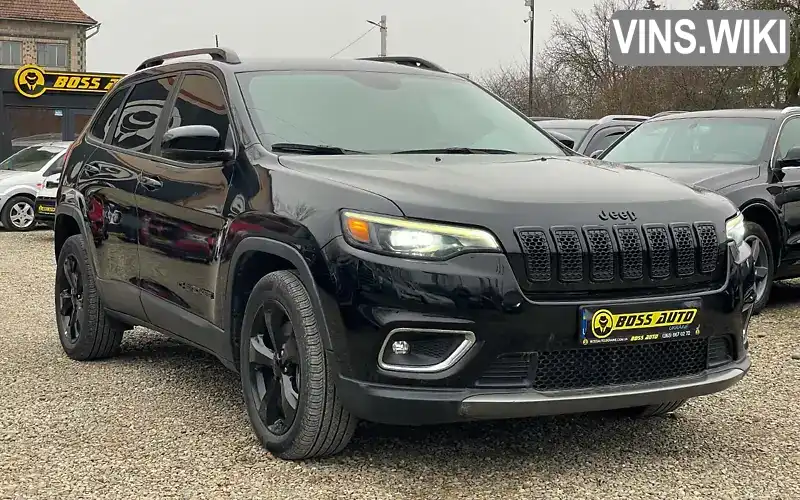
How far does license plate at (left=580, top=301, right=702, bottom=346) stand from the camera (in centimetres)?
360

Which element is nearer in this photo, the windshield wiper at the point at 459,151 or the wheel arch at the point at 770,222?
the windshield wiper at the point at 459,151

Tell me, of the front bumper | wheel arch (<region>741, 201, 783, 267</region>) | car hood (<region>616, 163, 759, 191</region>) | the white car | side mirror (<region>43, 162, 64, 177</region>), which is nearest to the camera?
the front bumper

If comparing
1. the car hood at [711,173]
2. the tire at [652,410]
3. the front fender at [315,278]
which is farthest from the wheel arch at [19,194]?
the tire at [652,410]

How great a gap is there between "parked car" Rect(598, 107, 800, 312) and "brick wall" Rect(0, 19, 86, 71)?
48.8m

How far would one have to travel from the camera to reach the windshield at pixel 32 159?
17.7 metres

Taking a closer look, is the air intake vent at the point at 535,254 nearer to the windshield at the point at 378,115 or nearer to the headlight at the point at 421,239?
the headlight at the point at 421,239

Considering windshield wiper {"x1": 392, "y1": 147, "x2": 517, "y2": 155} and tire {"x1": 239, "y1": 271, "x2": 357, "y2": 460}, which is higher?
windshield wiper {"x1": 392, "y1": 147, "x2": 517, "y2": 155}

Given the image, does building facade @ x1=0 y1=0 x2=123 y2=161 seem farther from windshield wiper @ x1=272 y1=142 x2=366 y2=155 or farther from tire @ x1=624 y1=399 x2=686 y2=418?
tire @ x1=624 y1=399 x2=686 y2=418

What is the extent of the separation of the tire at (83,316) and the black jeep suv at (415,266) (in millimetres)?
1120

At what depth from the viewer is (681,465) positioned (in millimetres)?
4055

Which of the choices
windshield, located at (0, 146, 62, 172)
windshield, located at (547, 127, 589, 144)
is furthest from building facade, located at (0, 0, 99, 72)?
windshield, located at (547, 127, 589, 144)

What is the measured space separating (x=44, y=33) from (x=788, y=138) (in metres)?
50.2

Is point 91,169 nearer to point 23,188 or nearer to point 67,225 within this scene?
point 67,225

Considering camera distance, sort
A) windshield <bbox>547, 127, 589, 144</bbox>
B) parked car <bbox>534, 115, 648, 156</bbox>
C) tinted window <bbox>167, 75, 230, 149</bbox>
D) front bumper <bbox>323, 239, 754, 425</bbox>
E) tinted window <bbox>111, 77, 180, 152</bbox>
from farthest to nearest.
Result: windshield <bbox>547, 127, 589, 144</bbox> → parked car <bbox>534, 115, 648, 156</bbox> → tinted window <bbox>111, 77, 180, 152</bbox> → tinted window <bbox>167, 75, 230, 149</bbox> → front bumper <bbox>323, 239, 754, 425</bbox>
